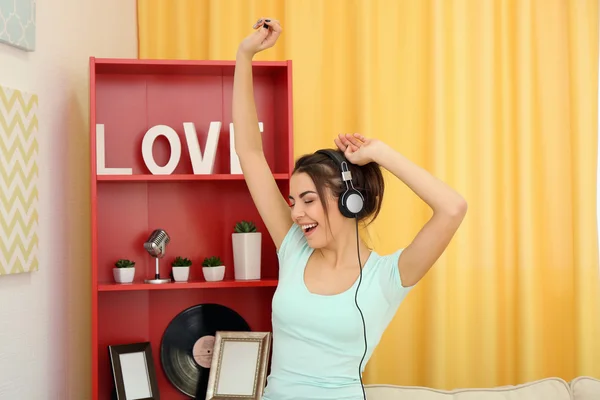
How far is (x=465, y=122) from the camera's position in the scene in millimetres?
2867

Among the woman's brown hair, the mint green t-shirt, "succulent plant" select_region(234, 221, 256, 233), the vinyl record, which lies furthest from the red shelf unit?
the mint green t-shirt

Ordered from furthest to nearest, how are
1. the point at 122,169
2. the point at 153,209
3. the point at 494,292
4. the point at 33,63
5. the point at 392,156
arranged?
the point at 494,292 < the point at 153,209 < the point at 122,169 < the point at 33,63 < the point at 392,156

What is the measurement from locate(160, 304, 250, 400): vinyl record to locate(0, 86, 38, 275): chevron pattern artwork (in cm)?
63

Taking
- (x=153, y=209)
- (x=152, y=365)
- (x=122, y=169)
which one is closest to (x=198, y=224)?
(x=153, y=209)

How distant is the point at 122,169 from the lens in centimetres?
248

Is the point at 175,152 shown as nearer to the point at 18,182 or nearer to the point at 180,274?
the point at 180,274

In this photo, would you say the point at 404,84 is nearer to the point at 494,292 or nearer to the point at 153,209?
the point at 494,292

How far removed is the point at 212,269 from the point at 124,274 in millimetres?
299

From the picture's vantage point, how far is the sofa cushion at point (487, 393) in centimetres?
201

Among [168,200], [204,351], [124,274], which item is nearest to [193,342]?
[204,351]

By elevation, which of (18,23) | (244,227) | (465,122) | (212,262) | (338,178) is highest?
(18,23)

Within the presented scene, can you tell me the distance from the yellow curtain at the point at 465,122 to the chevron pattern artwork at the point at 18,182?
32.0 inches

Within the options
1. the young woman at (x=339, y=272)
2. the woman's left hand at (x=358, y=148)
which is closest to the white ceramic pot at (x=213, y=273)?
the young woman at (x=339, y=272)

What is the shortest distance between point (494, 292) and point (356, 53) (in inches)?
43.0
